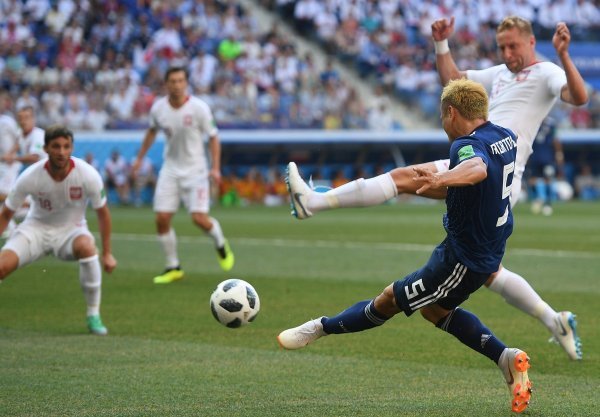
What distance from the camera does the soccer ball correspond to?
23.6 ft

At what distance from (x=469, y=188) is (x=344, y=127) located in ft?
90.5

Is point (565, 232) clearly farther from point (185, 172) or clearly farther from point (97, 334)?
point (97, 334)

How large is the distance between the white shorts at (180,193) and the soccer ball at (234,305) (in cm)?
614

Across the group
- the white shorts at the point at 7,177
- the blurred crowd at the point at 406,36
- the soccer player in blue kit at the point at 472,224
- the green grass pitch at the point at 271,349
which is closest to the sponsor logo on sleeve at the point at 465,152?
the soccer player in blue kit at the point at 472,224

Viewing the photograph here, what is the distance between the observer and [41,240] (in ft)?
30.7

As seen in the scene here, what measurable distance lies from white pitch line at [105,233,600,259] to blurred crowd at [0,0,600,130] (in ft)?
33.5

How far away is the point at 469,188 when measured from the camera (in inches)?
237

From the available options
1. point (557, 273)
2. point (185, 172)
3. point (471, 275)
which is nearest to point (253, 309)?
point (471, 275)

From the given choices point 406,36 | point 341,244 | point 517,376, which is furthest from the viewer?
point 406,36

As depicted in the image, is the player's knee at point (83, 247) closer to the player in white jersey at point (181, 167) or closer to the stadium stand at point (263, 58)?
the player in white jersey at point (181, 167)

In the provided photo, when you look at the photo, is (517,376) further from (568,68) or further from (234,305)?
(568,68)

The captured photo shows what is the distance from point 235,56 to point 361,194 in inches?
1063

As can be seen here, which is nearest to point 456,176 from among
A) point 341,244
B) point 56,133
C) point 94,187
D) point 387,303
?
point 387,303

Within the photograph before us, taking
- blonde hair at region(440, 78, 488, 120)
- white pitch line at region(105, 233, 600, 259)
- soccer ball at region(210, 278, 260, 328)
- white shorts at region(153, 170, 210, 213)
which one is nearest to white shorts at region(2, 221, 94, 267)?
soccer ball at region(210, 278, 260, 328)
